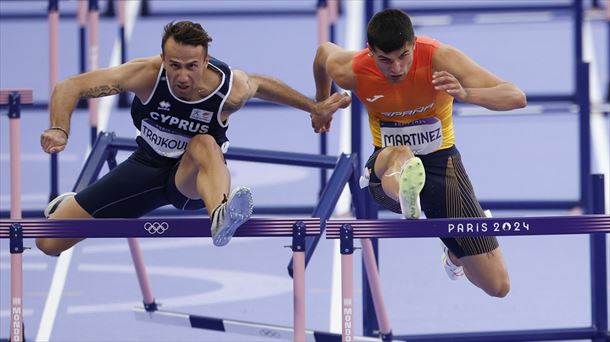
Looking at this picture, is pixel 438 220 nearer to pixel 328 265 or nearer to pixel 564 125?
pixel 328 265

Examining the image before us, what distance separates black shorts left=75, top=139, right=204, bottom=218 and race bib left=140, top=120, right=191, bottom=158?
0.06 metres

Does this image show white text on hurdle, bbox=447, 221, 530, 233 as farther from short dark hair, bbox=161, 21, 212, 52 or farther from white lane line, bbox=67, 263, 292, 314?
white lane line, bbox=67, 263, 292, 314

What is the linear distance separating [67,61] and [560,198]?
5572 millimetres

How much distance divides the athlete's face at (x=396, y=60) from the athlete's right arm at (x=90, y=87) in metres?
0.98

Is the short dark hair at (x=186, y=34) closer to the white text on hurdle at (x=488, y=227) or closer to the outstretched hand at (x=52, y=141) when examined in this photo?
the outstretched hand at (x=52, y=141)

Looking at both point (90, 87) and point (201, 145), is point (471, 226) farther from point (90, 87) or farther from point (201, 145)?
point (90, 87)

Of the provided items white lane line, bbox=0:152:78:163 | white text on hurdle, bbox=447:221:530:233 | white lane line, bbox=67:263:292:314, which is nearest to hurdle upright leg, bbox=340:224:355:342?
white text on hurdle, bbox=447:221:530:233

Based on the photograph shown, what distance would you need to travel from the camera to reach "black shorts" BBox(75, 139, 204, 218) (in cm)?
666

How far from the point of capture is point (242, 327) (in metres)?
7.25

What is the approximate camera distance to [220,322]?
A: 7.32m

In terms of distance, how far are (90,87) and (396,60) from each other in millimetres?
1322

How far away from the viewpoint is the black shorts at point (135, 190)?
666cm

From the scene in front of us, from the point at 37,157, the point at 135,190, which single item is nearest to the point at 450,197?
the point at 135,190

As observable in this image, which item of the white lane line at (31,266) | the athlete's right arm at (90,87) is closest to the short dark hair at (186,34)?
the athlete's right arm at (90,87)
